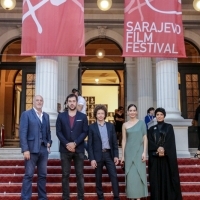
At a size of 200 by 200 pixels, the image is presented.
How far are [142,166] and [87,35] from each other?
890 cm

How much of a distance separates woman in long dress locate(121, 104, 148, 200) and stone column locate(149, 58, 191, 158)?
11.1ft

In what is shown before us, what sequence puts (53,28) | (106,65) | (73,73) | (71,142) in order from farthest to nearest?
(106,65), (73,73), (53,28), (71,142)

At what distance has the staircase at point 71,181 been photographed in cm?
668

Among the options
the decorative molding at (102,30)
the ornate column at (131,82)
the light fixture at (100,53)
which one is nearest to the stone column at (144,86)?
the ornate column at (131,82)

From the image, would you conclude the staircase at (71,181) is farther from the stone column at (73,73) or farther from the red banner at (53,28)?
the stone column at (73,73)

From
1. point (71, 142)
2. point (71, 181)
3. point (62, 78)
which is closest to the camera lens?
point (71, 142)

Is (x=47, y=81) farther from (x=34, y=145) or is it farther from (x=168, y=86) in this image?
(x=34, y=145)

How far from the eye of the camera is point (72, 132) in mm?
6160

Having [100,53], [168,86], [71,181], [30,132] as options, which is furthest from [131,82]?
[30,132]

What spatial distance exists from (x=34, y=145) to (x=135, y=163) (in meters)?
1.80

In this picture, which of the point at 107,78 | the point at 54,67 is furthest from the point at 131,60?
the point at 54,67

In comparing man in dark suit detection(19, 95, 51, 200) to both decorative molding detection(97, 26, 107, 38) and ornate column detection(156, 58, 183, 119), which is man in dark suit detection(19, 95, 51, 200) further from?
decorative molding detection(97, 26, 107, 38)

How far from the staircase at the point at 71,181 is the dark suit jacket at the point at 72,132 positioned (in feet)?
3.60

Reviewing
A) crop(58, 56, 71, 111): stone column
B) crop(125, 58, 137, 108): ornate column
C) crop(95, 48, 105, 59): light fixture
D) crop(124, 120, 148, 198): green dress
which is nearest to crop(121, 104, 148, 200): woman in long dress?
crop(124, 120, 148, 198): green dress
